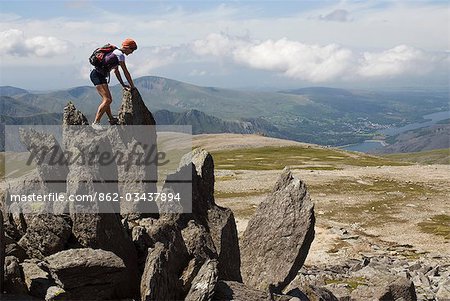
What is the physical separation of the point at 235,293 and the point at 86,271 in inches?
263

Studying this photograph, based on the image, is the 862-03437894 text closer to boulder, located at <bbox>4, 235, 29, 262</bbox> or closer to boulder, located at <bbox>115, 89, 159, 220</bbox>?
boulder, located at <bbox>115, 89, 159, 220</bbox>

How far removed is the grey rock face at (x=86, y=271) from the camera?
18.3 metres

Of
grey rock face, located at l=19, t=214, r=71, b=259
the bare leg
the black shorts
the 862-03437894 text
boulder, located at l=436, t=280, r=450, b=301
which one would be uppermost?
the black shorts

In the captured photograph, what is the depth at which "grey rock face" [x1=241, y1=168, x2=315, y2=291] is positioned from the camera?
2605cm

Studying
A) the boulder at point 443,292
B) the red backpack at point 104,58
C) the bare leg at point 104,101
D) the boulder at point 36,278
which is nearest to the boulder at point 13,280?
the boulder at point 36,278

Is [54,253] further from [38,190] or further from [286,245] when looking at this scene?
[286,245]

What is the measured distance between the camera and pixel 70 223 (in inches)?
806

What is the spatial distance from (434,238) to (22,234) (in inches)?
2180

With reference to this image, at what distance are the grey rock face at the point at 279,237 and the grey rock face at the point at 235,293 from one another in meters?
3.89

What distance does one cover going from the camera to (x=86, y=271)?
18.5 m

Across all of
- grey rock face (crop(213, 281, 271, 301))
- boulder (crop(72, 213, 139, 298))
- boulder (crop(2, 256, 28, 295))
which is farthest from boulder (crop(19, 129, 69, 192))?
grey rock face (crop(213, 281, 271, 301))

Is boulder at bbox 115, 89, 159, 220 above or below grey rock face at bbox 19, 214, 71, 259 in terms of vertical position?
above

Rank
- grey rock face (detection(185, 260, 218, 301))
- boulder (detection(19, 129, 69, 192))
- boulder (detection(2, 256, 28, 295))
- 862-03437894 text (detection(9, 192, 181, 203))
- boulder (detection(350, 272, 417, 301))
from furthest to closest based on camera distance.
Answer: boulder (detection(350, 272, 417, 301)), boulder (detection(19, 129, 69, 192)), 862-03437894 text (detection(9, 192, 181, 203)), grey rock face (detection(185, 260, 218, 301)), boulder (detection(2, 256, 28, 295))

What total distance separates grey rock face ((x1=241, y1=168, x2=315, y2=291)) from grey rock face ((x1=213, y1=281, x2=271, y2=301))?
12.8 feet
